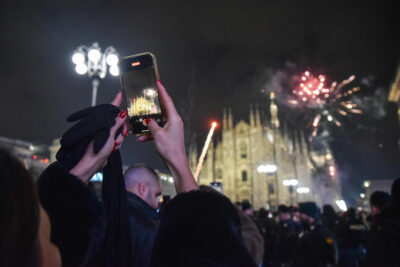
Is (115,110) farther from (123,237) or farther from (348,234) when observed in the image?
(348,234)

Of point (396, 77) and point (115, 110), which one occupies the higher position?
point (396, 77)

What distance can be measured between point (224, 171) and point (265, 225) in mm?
40739

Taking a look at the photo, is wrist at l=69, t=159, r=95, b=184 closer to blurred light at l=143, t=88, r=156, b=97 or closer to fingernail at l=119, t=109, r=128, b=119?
fingernail at l=119, t=109, r=128, b=119

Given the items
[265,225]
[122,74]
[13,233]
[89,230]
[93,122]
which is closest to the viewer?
[13,233]

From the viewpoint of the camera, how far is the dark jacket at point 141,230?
91.0 inches

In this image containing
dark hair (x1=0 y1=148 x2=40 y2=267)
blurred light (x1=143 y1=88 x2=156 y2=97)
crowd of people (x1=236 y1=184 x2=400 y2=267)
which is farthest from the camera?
crowd of people (x1=236 y1=184 x2=400 y2=267)

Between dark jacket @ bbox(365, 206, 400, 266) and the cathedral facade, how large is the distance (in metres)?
44.6

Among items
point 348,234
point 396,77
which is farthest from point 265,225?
point 396,77

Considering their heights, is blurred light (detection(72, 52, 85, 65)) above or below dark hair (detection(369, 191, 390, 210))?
above

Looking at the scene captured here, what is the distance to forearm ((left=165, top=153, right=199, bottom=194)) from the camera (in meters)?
1.21

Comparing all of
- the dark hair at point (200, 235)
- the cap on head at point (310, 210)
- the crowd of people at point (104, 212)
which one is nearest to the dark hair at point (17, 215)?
the crowd of people at point (104, 212)

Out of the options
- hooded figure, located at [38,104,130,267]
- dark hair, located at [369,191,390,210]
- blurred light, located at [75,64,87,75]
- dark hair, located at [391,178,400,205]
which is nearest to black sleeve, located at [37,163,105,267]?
hooded figure, located at [38,104,130,267]

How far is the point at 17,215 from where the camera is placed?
741mm

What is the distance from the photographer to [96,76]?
11.5 m
